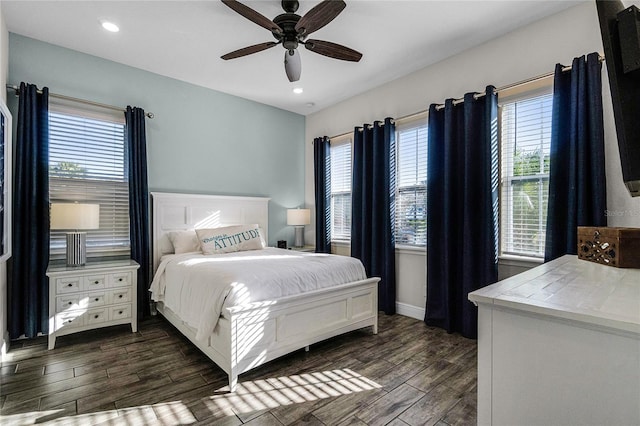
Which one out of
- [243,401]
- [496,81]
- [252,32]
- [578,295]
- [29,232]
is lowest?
[243,401]

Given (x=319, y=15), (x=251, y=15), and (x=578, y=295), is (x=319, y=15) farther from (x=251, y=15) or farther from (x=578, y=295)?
(x=578, y=295)

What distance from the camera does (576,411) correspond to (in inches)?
31.5

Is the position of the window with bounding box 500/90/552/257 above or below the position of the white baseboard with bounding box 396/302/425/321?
above

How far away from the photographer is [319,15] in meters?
2.13

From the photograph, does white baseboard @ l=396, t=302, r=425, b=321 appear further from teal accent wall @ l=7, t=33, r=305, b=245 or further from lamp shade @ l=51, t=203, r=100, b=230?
lamp shade @ l=51, t=203, r=100, b=230

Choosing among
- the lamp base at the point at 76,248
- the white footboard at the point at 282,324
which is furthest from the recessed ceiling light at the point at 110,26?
the white footboard at the point at 282,324

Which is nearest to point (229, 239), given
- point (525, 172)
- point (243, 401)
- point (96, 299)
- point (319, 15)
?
point (96, 299)

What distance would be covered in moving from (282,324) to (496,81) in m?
2.96

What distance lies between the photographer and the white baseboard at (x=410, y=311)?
3.59 m

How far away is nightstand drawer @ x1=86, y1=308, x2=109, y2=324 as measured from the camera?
2902 millimetres

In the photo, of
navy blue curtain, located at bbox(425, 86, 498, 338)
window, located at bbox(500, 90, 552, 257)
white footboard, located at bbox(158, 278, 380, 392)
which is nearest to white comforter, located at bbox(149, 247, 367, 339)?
white footboard, located at bbox(158, 278, 380, 392)

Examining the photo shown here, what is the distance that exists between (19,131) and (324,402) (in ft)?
11.4

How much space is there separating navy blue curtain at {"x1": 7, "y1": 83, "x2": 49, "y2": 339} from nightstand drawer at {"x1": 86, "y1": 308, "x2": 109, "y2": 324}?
0.43 meters

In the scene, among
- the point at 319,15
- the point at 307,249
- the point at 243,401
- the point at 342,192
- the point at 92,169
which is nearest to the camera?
the point at 243,401
